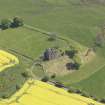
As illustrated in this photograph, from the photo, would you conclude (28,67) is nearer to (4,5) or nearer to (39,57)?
(39,57)

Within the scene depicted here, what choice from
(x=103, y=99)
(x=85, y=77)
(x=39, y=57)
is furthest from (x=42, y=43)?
(x=103, y=99)

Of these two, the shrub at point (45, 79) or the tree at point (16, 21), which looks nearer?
the shrub at point (45, 79)

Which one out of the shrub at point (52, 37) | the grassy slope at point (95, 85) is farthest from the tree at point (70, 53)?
the shrub at point (52, 37)

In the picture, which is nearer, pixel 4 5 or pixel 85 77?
pixel 85 77

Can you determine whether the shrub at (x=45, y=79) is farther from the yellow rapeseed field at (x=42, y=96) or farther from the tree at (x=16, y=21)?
the tree at (x=16, y=21)

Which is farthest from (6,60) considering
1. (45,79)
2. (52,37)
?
(52,37)

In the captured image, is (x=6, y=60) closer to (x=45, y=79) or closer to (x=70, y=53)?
(x=45, y=79)
